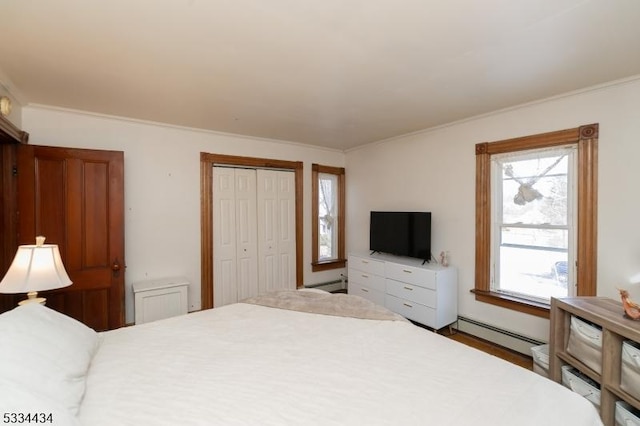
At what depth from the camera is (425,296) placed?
129 inches

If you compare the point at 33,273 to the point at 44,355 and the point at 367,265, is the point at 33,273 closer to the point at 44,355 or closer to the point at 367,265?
the point at 44,355

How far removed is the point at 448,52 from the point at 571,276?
2.22 m

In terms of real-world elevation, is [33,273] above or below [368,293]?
above

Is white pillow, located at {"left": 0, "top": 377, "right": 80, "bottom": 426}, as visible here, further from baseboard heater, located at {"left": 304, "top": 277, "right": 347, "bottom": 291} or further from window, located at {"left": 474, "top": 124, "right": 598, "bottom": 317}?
baseboard heater, located at {"left": 304, "top": 277, "right": 347, "bottom": 291}

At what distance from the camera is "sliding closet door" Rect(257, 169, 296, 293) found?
421cm

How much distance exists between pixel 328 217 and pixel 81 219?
3182 millimetres

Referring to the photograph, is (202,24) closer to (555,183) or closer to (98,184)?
(98,184)

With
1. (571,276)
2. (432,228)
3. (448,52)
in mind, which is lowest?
(571,276)

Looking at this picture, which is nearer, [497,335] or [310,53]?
[310,53]

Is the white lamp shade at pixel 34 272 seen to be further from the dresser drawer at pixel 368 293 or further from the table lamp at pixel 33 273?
the dresser drawer at pixel 368 293

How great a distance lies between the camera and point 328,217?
491 cm

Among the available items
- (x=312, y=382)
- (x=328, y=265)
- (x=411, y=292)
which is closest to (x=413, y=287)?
(x=411, y=292)

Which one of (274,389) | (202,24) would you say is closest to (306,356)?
(274,389)

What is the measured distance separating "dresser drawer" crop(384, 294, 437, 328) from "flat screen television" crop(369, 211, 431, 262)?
56 centimetres
